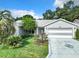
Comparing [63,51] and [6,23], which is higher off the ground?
[6,23]

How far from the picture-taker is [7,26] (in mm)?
22828

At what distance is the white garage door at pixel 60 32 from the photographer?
33000 millimetres

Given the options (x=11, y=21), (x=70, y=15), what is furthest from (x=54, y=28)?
(x=70, y=15)

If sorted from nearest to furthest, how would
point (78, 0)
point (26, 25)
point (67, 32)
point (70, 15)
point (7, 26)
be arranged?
1. point (7, 26)
2. point (67, 32)
3. point (26, 25)
4. point (70, 15)
5. point (78, 0)

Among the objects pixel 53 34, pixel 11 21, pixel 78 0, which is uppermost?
pixel 78 0

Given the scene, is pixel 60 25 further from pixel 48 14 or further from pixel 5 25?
pixel 48 14

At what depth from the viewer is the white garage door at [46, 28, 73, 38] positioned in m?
33.0

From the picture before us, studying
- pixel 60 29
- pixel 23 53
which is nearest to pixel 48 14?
pixel 60 29

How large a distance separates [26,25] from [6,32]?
13.1 metres

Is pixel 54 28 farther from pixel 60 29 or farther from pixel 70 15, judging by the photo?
pixel 70 15

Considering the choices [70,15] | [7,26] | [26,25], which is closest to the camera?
[7,26]

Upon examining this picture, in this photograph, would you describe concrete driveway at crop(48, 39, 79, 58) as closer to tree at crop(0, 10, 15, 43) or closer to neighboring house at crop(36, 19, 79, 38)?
tree at crop(0, 10, 15, 43)

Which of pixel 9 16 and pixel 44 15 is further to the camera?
pixel 44 15

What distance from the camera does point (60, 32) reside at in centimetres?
3322
